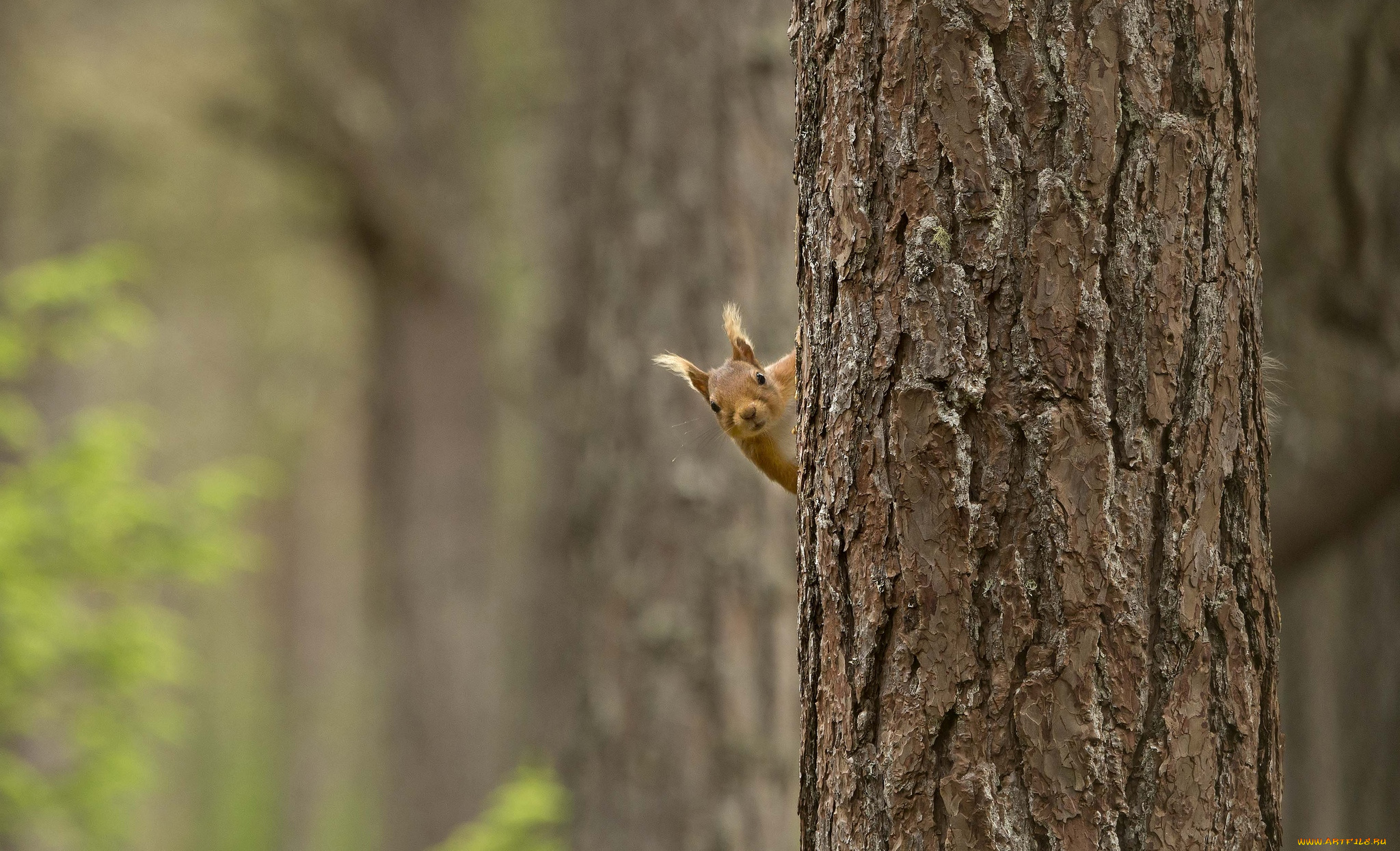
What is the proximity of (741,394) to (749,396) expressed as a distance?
0.07ft

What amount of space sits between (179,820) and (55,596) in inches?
657

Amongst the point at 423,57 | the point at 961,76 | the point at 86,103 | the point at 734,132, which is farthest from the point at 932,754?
the point at 86,103

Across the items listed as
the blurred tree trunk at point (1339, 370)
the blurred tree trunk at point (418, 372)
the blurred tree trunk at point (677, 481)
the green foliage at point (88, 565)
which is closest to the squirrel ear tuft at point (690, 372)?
the blurred tree trunk at point (1339, 370)

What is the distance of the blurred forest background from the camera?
3547mm

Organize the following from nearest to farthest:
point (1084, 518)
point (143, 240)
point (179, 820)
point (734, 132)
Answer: point (1084, 518) → point (734, 132) → point (143, 240) → point (179, 820)

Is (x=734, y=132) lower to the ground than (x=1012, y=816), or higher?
higher

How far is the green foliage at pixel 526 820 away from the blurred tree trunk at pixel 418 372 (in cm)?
359

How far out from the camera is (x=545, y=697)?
5988 mm

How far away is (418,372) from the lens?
9695mm

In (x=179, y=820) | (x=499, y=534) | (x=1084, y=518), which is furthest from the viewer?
(x=179, y=820)

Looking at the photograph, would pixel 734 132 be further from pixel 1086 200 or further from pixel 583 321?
pixel 1086 200

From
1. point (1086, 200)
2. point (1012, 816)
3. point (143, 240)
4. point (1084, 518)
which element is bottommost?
point (1012, 816)

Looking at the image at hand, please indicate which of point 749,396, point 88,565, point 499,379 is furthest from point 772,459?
point 499,379

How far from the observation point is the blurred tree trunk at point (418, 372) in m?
9.34
